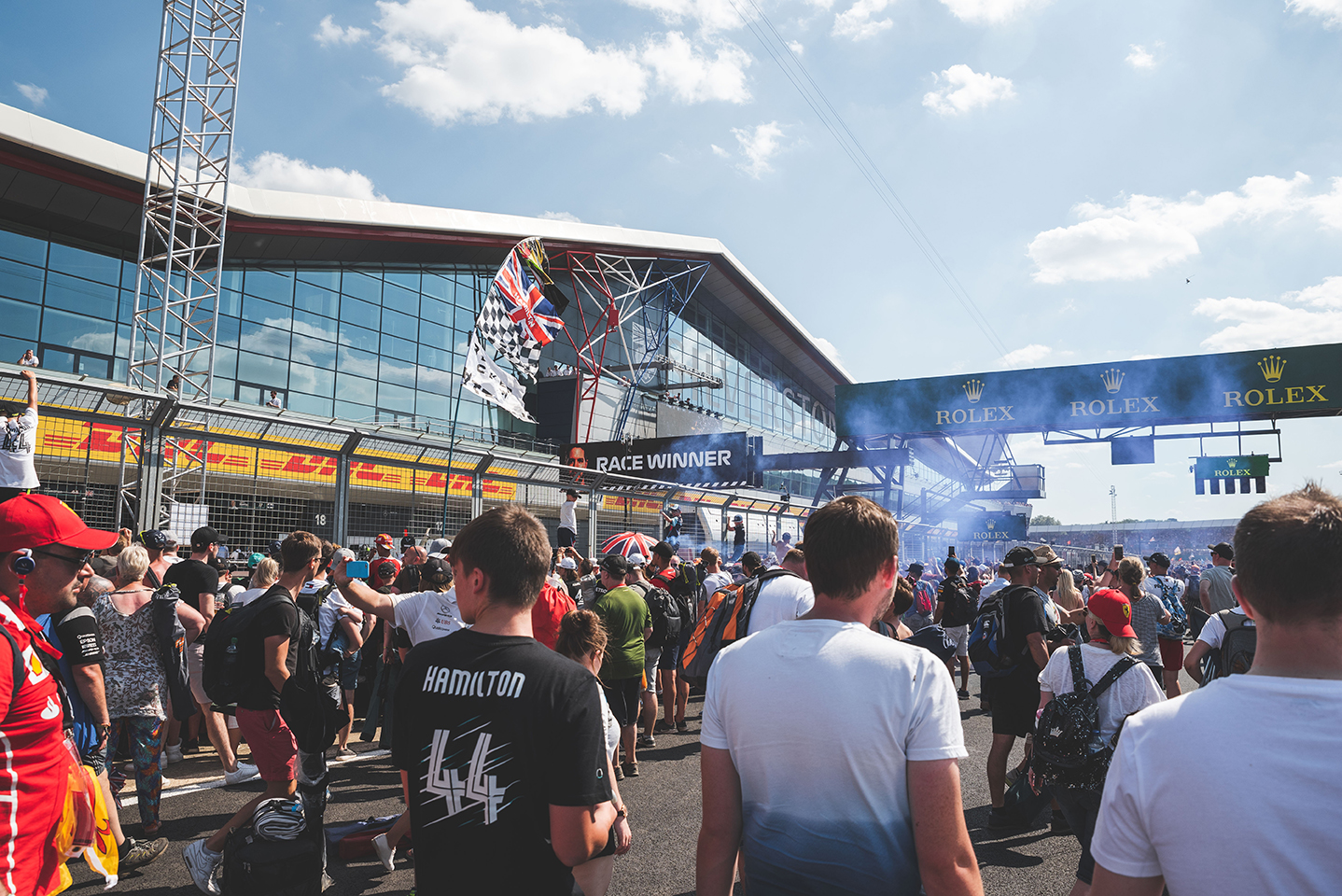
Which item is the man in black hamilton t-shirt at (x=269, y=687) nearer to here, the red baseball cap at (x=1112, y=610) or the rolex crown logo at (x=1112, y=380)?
the red baseball cap at (x=1112, y=610)

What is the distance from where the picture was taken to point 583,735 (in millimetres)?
1909

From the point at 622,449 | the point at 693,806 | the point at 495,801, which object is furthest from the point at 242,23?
the point at 495,801

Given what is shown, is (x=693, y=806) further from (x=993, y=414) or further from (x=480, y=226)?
(x=480, y=226)

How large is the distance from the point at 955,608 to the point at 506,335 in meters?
9.05

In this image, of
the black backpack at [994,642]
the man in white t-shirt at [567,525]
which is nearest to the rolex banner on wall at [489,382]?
the man in white t-shirt at [567,525]

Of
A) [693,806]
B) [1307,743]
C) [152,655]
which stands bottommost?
[693,806]

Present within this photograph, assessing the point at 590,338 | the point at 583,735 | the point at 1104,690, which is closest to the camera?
the point at 583,735

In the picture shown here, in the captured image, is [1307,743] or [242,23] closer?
[1307,743]

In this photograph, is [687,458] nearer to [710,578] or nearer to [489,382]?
[489,382]

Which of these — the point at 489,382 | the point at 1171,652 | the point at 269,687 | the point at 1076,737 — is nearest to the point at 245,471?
the point at 489,382

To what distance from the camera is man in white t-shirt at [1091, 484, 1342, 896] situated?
1.30m

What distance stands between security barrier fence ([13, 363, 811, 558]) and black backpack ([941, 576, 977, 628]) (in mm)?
6495

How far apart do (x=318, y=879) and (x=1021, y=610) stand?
482 cm

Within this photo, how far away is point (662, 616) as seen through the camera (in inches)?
315
